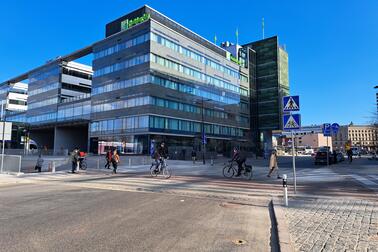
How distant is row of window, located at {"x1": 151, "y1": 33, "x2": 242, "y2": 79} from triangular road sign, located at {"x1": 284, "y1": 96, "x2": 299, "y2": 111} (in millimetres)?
47145

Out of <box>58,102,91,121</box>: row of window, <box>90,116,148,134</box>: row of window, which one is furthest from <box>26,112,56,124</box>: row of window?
<box>90,116,148,134</box>: row of window

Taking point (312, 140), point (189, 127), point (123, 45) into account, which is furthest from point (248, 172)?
point (312, 140)

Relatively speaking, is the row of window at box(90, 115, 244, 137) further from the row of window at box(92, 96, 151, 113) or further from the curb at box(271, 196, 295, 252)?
the curb at box(271, 196, 295, 252)

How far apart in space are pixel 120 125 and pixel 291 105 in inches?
1948

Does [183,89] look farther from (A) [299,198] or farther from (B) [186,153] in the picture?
(A) [299,198]

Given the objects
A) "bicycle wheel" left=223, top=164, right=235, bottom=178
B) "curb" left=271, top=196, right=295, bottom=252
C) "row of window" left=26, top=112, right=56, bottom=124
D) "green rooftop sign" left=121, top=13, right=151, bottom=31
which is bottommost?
"curb" left=271, top=196, right=295, bottom=252

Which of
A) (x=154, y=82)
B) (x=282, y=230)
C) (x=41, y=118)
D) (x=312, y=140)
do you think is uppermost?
(x=154, y=82)

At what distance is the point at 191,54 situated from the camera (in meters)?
65.2

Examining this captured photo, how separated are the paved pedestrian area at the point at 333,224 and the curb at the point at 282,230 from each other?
0.10m

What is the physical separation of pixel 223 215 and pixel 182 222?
131 centimetres

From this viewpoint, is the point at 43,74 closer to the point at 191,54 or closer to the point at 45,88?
the point at 45,88

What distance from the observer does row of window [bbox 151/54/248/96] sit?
5716 centimetres

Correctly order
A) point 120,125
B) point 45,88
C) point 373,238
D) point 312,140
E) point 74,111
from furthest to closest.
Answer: point 312,140 < point 45,88 < point 74,111 < point 120,125 < point 373,238

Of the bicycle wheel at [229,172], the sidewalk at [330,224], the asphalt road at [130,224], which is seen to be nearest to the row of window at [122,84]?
the bicycle wheel at [229,172]
